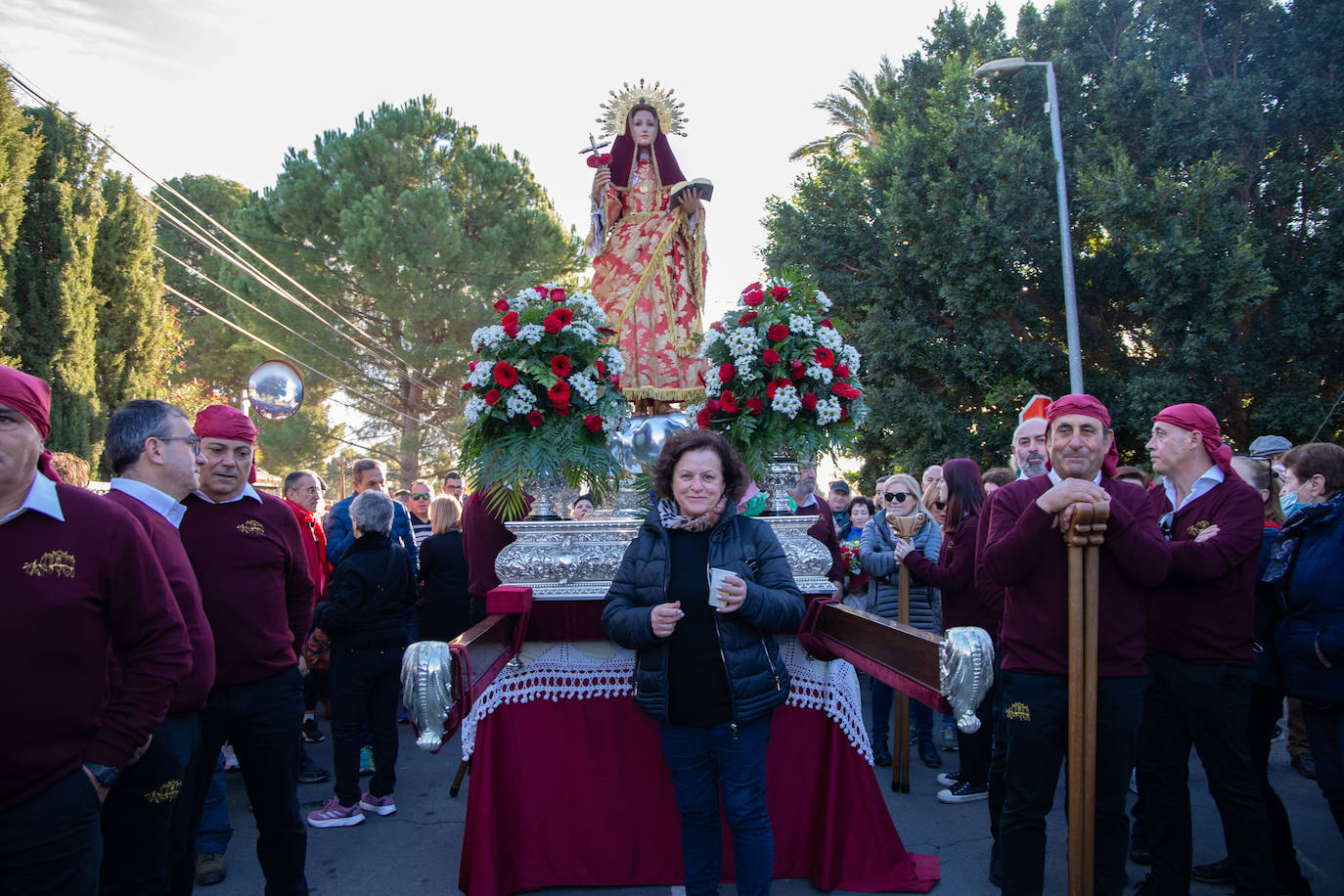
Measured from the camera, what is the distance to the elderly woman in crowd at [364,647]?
5098 mm

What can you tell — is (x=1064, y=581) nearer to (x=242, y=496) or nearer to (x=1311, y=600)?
(x=1311, y=600)

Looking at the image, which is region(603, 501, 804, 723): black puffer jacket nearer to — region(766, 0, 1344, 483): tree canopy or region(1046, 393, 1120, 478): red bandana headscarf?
region(1046, 393, 1120, 478): red bandana headscarf

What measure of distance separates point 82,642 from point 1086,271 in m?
15.8

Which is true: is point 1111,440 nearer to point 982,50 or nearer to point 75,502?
point 75,502

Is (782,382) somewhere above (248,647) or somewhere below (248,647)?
above

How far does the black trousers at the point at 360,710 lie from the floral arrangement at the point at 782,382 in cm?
256

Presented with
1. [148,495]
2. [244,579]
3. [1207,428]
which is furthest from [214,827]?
[1207,428]

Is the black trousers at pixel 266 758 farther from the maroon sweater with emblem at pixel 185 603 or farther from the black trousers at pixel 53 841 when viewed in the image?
the black trousers at pixel 53 841

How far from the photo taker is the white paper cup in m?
Result: 3.03

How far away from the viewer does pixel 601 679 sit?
397cm

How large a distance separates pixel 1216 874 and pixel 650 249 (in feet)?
14.8

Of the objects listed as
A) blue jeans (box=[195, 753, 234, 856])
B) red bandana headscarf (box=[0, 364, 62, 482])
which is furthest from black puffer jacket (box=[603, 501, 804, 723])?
blue jeans (box=[195, 753, 234, 856])

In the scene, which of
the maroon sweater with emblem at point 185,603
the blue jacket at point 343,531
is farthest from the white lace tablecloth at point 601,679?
the blue jacket at point 343,531

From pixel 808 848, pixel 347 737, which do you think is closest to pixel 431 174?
pixel 347 737
